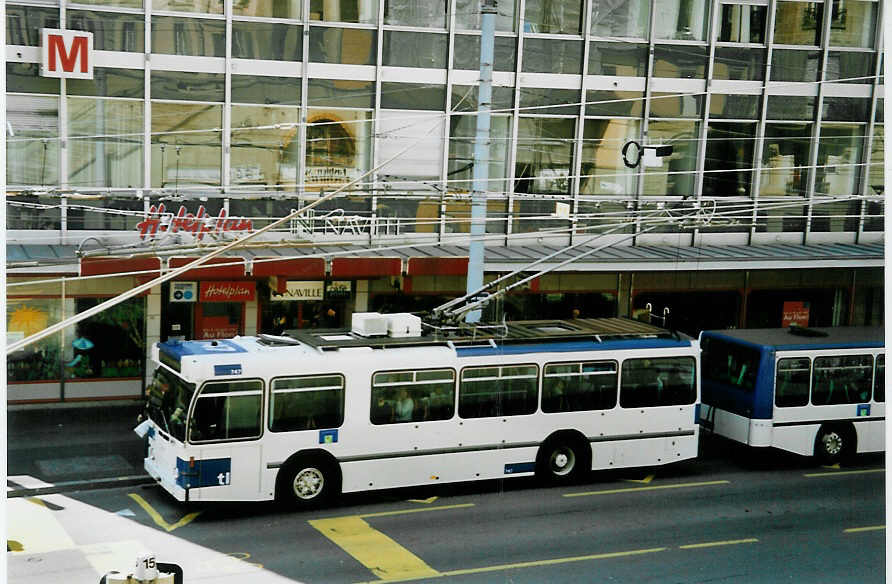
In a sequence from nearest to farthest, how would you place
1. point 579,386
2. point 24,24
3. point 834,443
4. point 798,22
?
1. point 24,24
2. point 798,22
3. point 834,443
4. point 579,386

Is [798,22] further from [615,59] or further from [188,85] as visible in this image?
[188,85]

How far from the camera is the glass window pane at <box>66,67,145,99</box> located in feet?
17.7

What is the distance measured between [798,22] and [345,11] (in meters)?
2.81

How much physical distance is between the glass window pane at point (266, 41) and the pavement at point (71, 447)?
1.89 metres

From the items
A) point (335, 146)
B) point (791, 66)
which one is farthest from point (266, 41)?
point (791, 66)

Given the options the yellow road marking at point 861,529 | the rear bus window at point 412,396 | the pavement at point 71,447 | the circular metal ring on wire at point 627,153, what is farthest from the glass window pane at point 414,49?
the yellow road marking at point 861,529

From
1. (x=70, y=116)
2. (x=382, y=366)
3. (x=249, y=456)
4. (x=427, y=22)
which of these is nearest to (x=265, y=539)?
(x=249, y=456)

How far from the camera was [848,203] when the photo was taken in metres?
6.91

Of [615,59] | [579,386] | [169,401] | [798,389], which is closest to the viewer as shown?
[169,401]

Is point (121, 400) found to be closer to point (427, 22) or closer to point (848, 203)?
point (427, 22)

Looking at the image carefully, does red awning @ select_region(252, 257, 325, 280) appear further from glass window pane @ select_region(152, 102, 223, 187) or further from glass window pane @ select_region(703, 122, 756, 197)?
glass window pane @ select_region(703, 122, 756, 197)

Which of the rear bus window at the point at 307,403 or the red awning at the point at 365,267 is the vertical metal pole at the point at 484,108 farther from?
the rear bus window at the point at 307,403

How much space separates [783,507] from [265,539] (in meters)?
3.12

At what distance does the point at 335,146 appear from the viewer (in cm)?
589
